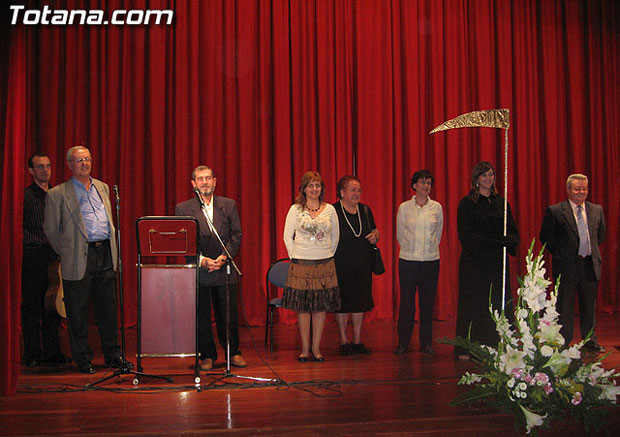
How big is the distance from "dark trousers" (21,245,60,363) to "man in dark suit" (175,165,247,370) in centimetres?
128

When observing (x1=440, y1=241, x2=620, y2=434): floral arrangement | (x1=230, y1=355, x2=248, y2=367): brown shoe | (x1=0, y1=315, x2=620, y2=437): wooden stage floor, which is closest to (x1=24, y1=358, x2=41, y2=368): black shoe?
(x1=0, y1=315, x2=620, y2=437): wooden stage floor

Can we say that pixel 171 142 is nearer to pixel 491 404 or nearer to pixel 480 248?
pixel 480 248

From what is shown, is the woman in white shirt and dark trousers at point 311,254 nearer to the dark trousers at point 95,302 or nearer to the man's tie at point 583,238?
the dark trousers at point 95,302

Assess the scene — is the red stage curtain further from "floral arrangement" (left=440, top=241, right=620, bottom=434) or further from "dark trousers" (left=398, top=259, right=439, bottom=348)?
"floral arrangement" (left=440, top=241, right=620, bottom=434)

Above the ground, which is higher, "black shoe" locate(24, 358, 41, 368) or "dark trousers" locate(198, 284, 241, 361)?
"dark trousers" locate(198, 284, 241, 361)

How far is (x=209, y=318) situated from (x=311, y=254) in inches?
37.9

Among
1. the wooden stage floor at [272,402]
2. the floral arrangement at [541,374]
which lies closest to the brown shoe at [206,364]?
the wooden stage floor at [272,402]

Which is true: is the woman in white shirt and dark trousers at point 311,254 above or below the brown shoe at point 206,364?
above

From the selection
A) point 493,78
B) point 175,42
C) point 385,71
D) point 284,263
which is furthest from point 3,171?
point 493,78

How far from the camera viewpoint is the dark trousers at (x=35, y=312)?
4824 millimetres

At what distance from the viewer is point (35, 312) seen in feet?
16.0

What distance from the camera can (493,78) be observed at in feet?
24.1

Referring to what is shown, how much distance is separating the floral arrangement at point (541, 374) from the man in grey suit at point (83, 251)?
2.82 metres

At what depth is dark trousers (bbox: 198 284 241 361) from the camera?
4602mm
